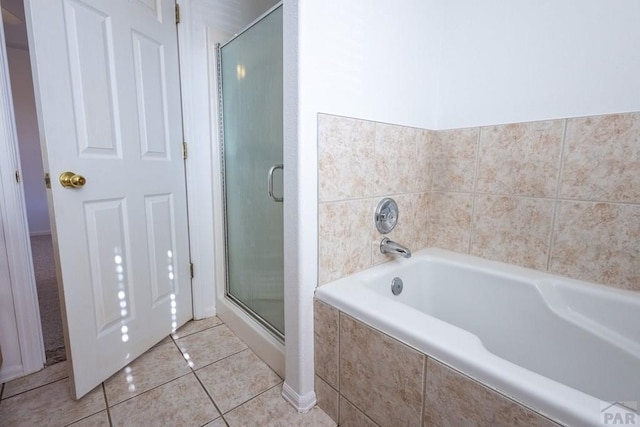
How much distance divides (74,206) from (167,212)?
1.37 feet

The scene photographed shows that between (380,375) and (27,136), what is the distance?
15.9 ft

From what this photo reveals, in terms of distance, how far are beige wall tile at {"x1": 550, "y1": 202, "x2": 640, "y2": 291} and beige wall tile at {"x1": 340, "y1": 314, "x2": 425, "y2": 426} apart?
0.80 meters

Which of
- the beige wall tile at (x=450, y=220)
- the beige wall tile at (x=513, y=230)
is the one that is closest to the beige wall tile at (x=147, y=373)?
the beige wall tile at (x=450, y=220)

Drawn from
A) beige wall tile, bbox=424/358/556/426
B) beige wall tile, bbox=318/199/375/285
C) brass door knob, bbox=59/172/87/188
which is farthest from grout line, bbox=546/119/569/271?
brass door knob, bbox=59/172/87/188

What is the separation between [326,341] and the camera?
1.00 m

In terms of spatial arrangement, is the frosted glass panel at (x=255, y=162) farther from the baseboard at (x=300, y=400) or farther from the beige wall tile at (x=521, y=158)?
the beige wall tile at (x=521, y=158)

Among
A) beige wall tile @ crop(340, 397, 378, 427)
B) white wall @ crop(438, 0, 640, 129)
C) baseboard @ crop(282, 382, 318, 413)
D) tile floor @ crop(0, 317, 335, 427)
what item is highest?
white wall @ crop(438, 0, 640, 129)

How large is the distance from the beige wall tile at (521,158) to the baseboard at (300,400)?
1.11 m

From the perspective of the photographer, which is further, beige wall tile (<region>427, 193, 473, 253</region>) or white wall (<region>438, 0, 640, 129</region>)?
beige wall tile (<region>427, 193, 473, 253</region>)

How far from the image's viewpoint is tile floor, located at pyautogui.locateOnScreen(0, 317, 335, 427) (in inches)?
39.6

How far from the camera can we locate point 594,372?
91 cm

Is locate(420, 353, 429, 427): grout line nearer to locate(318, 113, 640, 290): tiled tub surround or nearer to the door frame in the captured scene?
locate(318, 113, 640, 290): tiled tub surround

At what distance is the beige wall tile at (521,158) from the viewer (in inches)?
42.9

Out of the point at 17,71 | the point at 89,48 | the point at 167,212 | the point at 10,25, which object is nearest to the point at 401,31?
the point at 89,48
